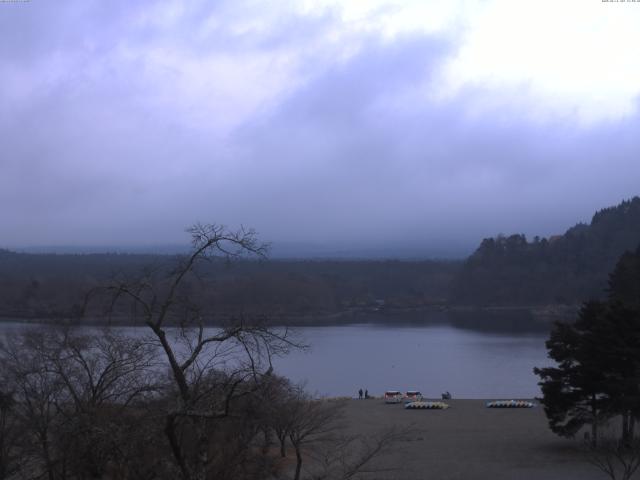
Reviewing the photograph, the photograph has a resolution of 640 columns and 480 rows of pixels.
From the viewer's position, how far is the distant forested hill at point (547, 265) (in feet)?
266

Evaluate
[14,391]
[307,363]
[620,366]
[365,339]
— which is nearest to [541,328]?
[365,339]

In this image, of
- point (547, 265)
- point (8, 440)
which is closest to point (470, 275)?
point (547, 265)

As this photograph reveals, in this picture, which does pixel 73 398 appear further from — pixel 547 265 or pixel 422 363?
pixel 547 265

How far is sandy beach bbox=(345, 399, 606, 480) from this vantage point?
43.0 feet

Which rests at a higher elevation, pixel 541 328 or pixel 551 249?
pixel 551 249

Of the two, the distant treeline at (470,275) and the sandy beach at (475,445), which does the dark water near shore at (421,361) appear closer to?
the sandy beach at (475,445)

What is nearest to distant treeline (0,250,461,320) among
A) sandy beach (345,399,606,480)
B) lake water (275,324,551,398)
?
lake water (275,324,551,398)

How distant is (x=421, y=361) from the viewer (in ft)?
119

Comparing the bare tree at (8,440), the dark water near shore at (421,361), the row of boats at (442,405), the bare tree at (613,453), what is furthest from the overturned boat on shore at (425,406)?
the bare tree at (8,440)

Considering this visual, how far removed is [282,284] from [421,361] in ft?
101

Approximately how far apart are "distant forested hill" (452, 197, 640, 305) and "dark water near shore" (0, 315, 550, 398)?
26.8 m

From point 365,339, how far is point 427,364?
464 inches

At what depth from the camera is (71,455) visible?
6230 mm

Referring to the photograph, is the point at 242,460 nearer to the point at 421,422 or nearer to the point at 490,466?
the point at 490,466
